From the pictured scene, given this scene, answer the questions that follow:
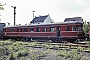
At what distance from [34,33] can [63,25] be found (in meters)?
5.51

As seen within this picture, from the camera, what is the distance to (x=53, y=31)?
2473cm

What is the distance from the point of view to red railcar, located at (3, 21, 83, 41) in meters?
22.9

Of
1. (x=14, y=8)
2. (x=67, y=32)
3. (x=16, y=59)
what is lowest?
(x=16, y=59)

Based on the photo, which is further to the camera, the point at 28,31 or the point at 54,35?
the point at 28,31

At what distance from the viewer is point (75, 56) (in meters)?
11.9

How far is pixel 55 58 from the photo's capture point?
40.2 ft

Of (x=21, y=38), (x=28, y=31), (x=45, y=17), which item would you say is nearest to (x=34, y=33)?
(x=28, y=31)

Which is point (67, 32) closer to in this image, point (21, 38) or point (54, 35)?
point (54, 35)

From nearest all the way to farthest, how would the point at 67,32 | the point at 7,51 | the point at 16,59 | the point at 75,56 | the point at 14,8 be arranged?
1. the point at 75,56
2. the point at 16,59
3. the point at 7,51
4. the point at 67,32
5. the point at 14,8

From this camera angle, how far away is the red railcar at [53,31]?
22859 mm

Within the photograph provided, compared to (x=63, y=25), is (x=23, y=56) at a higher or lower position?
lower

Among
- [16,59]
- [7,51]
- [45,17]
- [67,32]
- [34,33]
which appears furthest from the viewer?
[45,17]

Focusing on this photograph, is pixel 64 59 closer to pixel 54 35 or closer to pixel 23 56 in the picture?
pixel 23 56

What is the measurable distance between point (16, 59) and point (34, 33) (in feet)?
48.0
